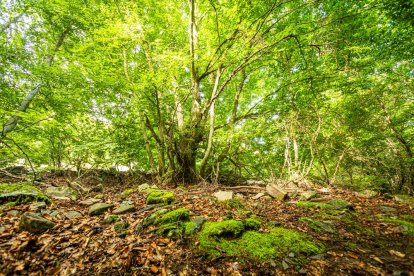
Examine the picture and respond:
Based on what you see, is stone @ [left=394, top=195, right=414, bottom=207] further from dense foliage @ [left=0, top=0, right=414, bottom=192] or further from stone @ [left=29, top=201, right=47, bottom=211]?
stone @ [left=29, top=201, right=47, bottom=211]

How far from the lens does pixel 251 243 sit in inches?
104

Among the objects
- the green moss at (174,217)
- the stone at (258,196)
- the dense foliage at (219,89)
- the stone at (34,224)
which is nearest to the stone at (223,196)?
the stone at (258,196)

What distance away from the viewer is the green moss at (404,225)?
291cm

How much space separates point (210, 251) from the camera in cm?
249

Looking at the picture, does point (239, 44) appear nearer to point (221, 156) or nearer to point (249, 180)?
point (221, 156)

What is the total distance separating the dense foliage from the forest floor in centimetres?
297

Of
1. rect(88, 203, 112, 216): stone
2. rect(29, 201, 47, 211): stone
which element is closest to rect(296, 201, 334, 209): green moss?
rect(88, 203, 112, 216): stone

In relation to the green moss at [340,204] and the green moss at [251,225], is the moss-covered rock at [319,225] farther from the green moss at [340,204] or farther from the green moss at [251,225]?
the green moss at [340,204]

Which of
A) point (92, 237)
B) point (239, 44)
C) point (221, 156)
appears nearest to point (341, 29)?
point (239, 44)

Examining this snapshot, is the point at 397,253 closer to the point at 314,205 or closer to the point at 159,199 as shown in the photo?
the point at 314,205

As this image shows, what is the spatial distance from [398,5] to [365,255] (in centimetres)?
520

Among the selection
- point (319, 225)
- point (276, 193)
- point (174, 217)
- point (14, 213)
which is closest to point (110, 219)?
point (174, 217)

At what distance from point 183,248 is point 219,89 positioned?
15.3 ft

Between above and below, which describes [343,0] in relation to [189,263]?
above
